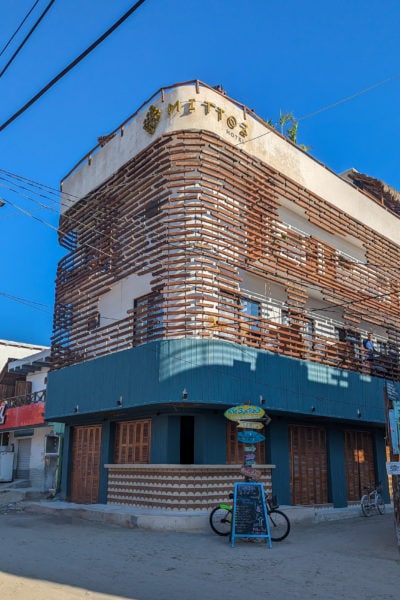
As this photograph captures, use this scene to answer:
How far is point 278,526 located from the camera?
12.7 m

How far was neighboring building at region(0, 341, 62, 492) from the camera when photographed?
2644cm

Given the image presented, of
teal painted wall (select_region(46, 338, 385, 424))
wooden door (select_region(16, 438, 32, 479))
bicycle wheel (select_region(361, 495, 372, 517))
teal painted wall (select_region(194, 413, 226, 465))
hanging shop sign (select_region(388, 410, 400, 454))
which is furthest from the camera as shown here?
wooden door (select_region(16, 438, 32, 479))

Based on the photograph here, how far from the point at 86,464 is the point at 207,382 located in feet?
23.4

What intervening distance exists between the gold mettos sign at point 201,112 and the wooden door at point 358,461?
11989mm

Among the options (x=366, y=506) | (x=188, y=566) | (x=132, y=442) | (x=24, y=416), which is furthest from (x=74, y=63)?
(x=24, y=416)

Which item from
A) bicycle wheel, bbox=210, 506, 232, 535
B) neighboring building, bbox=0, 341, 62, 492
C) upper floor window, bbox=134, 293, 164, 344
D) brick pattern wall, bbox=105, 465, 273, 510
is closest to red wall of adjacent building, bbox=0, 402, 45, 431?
neighboring building, bbox=0, 341, 62, 492

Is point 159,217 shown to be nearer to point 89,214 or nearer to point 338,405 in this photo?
point 89,214

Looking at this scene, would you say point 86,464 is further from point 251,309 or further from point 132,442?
point 251,309

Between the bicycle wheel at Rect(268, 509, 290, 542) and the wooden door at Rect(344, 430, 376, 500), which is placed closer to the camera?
the bicycle wheel at Rect(268, 509, 290, 542)

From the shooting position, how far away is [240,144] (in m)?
17.6

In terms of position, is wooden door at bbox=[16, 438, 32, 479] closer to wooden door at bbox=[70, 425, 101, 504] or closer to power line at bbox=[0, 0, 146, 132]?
wooden door at bbox=[70, 425, 101, 504]

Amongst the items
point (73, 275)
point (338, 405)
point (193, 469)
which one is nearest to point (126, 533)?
point (193, 469)

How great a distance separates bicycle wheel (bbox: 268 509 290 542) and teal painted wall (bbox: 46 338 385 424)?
10.4ft

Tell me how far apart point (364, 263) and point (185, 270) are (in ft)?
35.1
